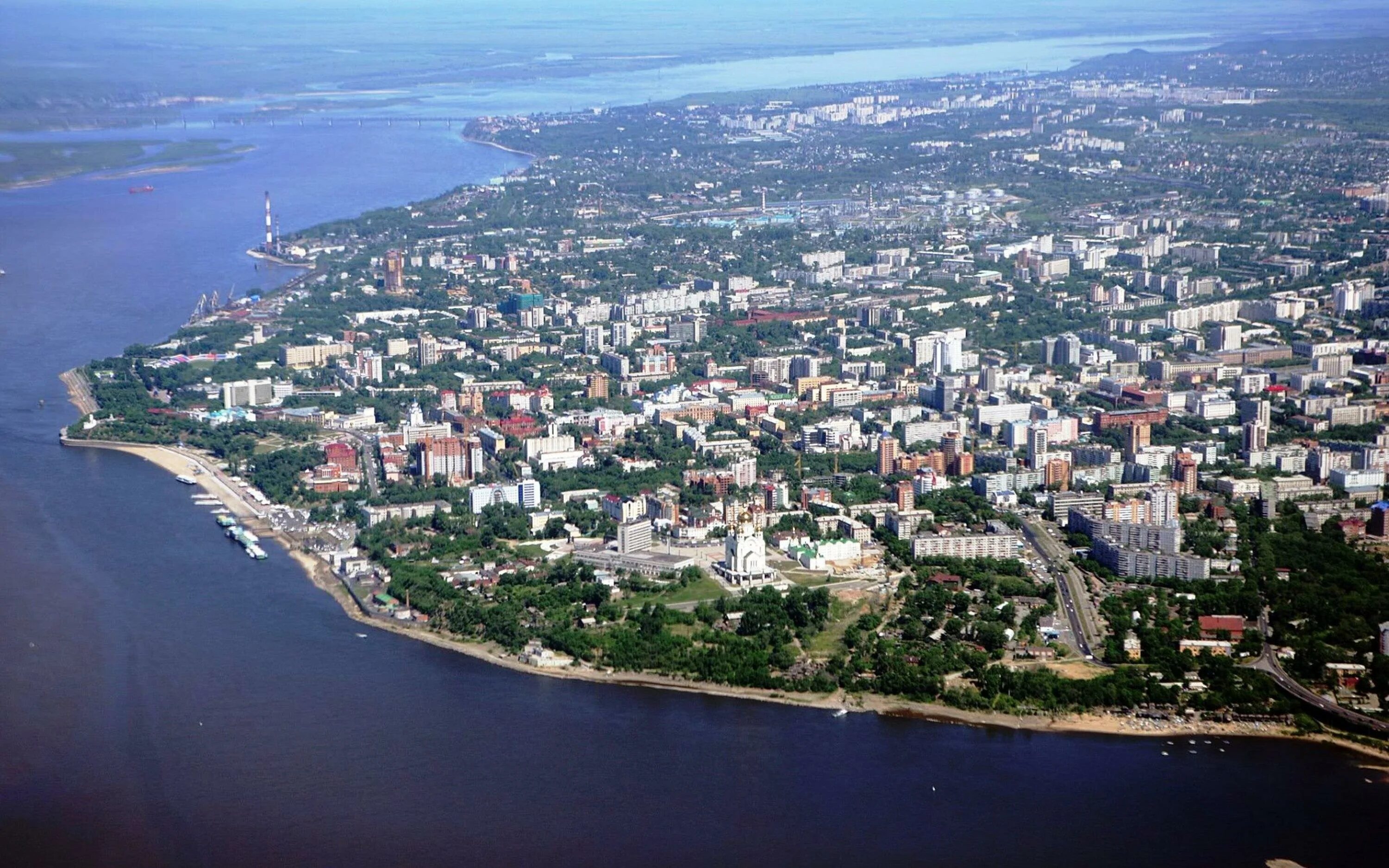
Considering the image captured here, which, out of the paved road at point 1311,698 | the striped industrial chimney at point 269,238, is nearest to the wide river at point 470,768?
the paved road at point 1311,698

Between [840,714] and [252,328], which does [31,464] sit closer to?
[252,328]

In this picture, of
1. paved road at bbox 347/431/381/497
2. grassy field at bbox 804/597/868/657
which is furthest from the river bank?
paved road at bbox 347/431/381/497

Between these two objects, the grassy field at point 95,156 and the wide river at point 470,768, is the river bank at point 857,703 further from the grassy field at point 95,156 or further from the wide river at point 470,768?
the grassy field at point 95,156

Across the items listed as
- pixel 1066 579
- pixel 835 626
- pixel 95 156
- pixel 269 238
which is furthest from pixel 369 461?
pixel 95 156

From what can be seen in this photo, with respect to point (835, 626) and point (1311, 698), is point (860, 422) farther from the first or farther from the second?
point (1311, 698)

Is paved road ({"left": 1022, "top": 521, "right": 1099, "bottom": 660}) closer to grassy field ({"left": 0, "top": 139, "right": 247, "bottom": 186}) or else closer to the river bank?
the river bank
